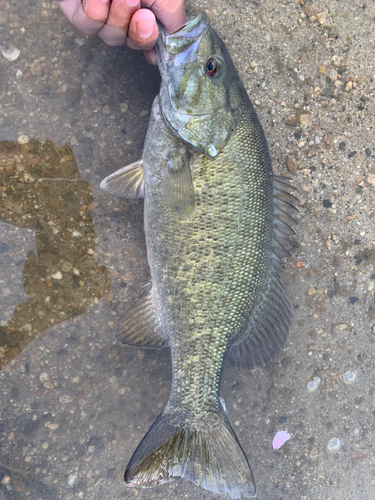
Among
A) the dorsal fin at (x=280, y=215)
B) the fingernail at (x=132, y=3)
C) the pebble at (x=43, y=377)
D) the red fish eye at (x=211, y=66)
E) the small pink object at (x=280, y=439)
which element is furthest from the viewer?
the small pink object at (x=280, y=439)

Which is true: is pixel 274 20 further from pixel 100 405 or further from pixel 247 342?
pixel 100 405

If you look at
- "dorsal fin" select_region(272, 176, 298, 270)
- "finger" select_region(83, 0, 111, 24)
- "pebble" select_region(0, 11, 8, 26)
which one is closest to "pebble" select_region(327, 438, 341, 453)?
"dorsal fin" select_region(272, 176, 298, 270)

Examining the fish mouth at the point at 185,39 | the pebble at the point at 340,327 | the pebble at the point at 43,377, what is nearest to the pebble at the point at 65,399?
the pebble at the point at 43,377

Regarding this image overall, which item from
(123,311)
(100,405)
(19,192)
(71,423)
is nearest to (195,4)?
(19,192)

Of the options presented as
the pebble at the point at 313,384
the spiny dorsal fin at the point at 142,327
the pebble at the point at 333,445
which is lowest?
the pebble at the point at 333,445

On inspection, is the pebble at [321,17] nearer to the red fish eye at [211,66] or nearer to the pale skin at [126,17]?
the pale skin at [126,17]

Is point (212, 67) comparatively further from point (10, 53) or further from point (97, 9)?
point (10, 53)

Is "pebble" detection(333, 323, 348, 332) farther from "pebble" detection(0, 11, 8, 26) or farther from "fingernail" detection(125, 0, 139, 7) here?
"pebble" detection(0, 11, 8, 26)
